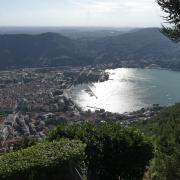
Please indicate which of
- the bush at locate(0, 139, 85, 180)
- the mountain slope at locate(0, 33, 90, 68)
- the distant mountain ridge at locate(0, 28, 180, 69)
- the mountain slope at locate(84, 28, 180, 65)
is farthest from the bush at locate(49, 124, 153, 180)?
the mountain slope at locate(84, 28, 180, 65)

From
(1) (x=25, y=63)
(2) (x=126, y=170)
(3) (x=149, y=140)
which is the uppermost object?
(3) (x=149, y=140)

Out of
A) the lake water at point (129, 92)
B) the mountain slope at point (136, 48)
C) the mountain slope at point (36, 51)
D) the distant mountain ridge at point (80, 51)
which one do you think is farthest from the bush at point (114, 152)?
the mountain slope at point (136, 48)

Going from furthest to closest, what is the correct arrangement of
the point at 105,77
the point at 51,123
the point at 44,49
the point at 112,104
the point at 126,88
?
the point at 44,49 → the point at 105,77 → the point at 126,88 → the point at 112,104 → the point at 51,123

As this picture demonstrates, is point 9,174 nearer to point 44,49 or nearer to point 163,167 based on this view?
point 163,167

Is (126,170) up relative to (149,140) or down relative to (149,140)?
down

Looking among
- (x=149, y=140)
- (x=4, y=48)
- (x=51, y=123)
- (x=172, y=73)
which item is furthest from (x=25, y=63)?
(x=149, y=140)

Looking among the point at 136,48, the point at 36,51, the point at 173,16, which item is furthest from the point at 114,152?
the point at 136,48

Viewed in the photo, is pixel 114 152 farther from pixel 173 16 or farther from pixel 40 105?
pixel 40 105
